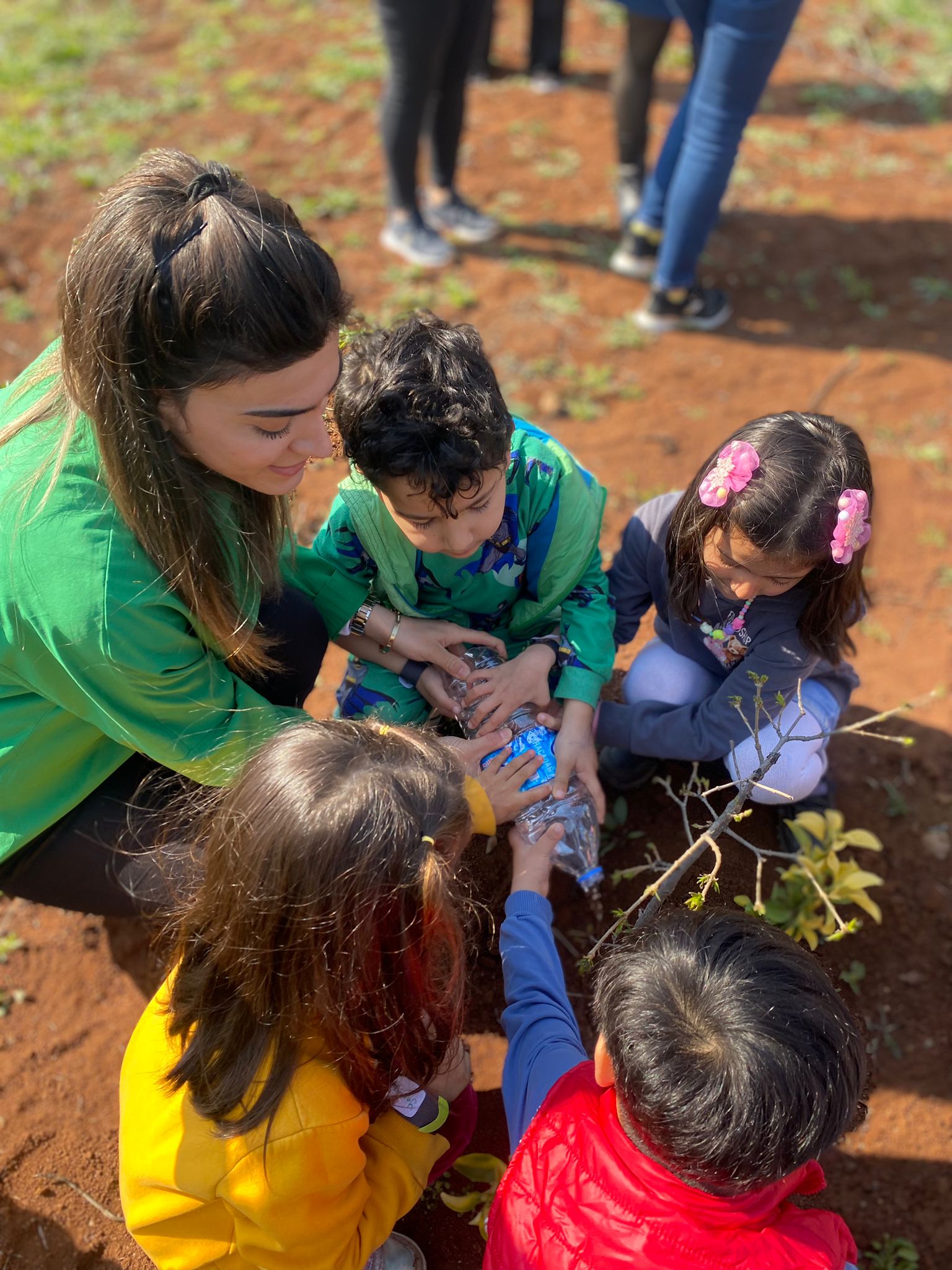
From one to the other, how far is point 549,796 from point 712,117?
108 inches

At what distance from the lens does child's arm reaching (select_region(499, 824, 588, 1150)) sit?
1.74 metres

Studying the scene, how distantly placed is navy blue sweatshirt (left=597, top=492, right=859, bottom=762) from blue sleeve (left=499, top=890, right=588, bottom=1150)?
658 millimetres

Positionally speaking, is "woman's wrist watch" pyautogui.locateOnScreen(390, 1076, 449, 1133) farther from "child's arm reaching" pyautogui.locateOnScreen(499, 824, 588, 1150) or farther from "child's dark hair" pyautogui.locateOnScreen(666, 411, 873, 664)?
"child's dark hair" pyautogui.locateOnScreen(666, 411, 873, 664)

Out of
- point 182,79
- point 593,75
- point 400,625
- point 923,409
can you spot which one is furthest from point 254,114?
point 400,625

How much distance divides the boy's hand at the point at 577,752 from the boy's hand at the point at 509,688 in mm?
83

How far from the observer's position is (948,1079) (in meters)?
2.36

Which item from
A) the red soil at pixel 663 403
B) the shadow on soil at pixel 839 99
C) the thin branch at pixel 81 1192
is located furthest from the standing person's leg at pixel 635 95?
the thin branch at pixel 81 1192

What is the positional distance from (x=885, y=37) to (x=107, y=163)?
16.2 feet

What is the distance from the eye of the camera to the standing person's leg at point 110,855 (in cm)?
204

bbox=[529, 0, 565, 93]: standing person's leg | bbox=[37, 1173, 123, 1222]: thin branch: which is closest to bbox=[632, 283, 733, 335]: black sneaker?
bbox=[529, 0, 565, 93]: standing person's leg

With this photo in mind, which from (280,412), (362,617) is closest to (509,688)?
(362,617)

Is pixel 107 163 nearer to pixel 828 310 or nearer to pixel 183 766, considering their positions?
pixel 828 310

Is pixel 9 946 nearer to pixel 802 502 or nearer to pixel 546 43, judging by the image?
pixel 802 502

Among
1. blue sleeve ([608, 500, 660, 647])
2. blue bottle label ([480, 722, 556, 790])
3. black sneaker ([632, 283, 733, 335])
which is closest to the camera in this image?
blue bottle label ([480, 722, 556, 790])
